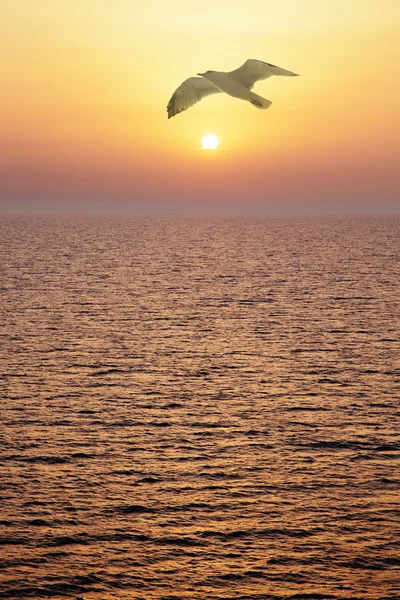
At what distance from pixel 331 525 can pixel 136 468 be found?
37.9ft

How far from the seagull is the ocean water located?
→ 18.6m

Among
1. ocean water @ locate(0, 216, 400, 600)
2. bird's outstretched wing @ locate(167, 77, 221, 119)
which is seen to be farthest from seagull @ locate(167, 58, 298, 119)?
ocean water @ locate(0, 216, 400, 600)

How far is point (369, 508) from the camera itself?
128 feet

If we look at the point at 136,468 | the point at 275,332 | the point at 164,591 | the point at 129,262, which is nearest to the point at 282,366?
the point at 275,332

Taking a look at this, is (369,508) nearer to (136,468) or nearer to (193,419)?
(136,468)

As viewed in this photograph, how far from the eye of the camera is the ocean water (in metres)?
32.9

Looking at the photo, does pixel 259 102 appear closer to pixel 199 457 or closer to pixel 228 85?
pixel 228 85

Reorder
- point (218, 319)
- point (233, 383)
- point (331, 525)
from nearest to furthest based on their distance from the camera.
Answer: point (331, 525) < point (233, 383) < point (218, 319)

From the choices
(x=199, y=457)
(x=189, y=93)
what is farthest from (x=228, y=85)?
(x=199, y=457)

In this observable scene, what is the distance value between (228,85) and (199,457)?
25.2 metres

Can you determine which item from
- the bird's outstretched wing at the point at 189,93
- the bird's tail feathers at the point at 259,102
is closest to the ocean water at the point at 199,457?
the bird's outstretched wing at the point at 189,93

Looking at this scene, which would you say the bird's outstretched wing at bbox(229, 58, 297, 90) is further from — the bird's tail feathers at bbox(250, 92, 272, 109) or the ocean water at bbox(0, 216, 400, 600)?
the ocean water at bbox(0, 216, 400, 600)

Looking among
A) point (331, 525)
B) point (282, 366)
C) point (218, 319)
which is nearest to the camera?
point (331, 525)

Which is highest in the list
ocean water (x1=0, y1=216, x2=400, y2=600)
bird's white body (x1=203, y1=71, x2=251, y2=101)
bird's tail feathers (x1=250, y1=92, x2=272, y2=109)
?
bird's white body (x1=203, y1=71, x2=251, y2=101)
